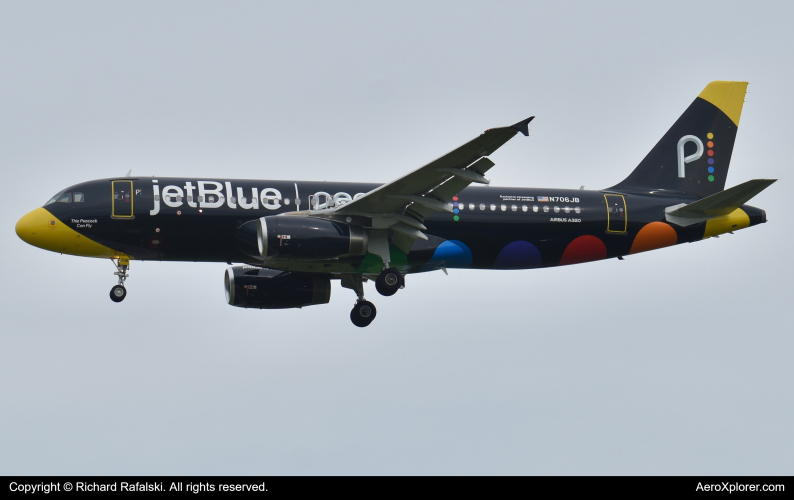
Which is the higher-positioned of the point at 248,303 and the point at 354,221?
the point at 354,221

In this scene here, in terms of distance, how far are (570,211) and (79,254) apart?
17.4m

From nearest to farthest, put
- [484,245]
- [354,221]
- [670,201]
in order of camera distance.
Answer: [354,221]
[484,245]
[670,201]

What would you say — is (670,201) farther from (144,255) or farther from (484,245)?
(144,255)

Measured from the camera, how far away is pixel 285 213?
125ft

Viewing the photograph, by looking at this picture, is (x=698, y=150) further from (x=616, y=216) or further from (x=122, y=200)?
(x=122, y=200)

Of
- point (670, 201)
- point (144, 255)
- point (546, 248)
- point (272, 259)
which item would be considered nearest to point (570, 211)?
point (546, 248)

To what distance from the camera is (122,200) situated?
124 feet

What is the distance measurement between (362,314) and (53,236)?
10859 millimetres

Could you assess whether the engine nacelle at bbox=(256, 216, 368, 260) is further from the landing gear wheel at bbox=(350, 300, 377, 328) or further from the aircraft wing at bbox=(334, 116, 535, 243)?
the landing gear wheel at bbox=(350, 300, 377, 328)

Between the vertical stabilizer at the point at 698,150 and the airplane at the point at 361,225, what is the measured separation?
59cm

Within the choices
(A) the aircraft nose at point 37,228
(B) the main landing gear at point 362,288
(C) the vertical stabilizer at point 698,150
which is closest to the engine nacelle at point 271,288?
(B) the main landing gear at point 362,288

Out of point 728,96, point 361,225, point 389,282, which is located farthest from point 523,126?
point 728,96

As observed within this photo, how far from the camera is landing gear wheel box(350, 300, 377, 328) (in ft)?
130

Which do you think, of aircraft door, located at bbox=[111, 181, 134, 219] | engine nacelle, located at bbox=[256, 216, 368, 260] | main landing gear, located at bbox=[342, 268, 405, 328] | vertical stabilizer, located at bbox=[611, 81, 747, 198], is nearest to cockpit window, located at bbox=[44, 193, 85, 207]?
aircraft door, located at bbox=[111, 181, 134, 219]
